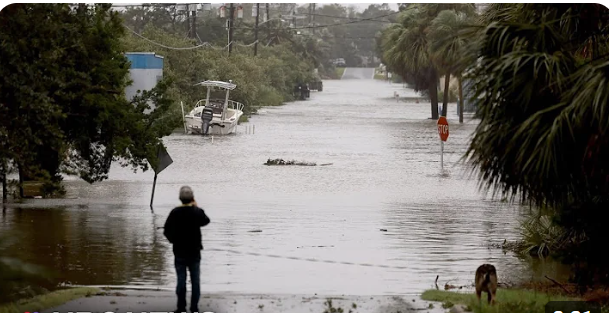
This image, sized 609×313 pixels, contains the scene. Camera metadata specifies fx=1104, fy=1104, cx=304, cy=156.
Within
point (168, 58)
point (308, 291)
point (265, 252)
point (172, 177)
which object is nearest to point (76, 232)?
point (265, 252)

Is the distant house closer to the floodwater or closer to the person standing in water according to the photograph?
the floodwater

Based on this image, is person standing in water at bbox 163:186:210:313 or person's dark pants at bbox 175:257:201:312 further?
person's dark pants at bbox 175:257:201:312

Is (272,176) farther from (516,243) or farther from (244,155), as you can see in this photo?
(516,243)

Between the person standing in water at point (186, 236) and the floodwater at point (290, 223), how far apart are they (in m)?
3.74

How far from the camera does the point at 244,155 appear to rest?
41.9 meters

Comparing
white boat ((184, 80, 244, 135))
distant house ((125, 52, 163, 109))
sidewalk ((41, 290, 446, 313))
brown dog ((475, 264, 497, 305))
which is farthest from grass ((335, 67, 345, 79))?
brown dog ((475, 264, 497, 305))

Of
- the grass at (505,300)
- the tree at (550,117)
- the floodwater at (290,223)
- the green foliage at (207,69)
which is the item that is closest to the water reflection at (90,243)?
the floodwater at (290,223)

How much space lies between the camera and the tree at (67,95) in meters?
15.6

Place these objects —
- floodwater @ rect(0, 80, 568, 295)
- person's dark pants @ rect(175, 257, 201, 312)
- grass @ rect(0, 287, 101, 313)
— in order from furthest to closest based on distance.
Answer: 1. floodwater @ rect(0, 80, 568, 295)
2. grass @ rect(0, 287, 101, 313)
3. person's dark pants @ rect(175, 257, 201, 312)

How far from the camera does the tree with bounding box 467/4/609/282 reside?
10797 mm

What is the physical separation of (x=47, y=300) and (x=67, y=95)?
252 inches

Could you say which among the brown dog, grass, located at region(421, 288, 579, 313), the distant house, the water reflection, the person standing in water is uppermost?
the distant house

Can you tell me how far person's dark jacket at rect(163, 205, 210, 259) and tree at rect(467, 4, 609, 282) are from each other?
10.1 ft

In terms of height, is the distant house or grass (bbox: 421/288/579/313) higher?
the distant house
